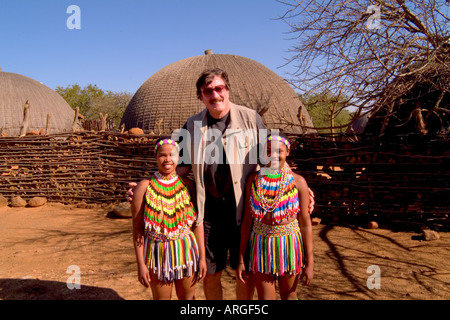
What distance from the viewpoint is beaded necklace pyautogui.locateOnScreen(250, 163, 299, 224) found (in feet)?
6.93

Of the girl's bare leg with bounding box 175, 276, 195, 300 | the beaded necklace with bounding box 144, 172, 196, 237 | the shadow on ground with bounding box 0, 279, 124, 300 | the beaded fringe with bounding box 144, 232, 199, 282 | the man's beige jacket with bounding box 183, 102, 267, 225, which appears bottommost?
the shadow on ground with bounding box 0, 279, 124, 300

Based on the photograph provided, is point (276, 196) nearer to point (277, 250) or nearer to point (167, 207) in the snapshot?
point (277, 250)

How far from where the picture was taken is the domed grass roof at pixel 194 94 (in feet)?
40.0

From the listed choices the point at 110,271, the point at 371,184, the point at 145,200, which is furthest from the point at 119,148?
the point at 145,200

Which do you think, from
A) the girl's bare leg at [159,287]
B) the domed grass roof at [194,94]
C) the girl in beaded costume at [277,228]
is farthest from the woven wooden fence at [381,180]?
the domed grass roof at [194,94]

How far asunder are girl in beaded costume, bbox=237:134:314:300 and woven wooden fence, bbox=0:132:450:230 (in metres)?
3.92

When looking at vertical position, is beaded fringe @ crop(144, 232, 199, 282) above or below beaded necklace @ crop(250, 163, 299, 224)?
below

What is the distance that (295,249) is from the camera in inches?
84.3

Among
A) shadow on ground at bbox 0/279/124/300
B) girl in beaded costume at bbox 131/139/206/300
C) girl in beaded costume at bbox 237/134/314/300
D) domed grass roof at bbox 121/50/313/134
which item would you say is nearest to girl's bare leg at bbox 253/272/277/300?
girl in beaded costume at bbox 237/134/314/300

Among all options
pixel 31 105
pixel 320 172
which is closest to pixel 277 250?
pixel 320 172

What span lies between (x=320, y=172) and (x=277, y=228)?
4.23 meters

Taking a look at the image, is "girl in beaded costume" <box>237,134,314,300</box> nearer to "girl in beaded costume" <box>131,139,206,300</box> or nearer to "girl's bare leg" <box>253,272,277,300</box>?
"girl's bare leg" <box>253,272,277,300</box>
